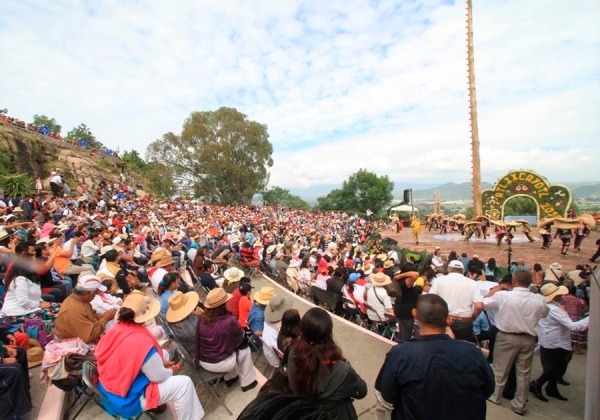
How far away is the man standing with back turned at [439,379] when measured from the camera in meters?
1.73

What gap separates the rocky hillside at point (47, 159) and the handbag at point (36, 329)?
16953 mm

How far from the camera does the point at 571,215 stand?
14.9 m

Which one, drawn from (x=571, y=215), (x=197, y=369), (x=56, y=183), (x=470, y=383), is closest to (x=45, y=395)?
(x=197, y=369)

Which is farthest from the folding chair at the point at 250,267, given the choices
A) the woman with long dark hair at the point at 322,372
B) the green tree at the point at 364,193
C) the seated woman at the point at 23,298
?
the green tree at the point at 364,193

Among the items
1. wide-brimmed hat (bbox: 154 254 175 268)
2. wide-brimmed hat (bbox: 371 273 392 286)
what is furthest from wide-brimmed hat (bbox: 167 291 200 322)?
wide-brimmed hat (bbox: 371 273 392 286)

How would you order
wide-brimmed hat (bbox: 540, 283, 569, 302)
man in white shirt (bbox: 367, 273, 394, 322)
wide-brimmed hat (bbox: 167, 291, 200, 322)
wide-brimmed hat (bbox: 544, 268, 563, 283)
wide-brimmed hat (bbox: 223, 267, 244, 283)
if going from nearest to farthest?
1. wide-brimmed hat (bbox: 167, 291, 200, 322)
2. wide-brimmed hat (bbox: 540, 283, 569, 302)
3. man in white shirt (bbox: 367, 273, 394, 322)
4. wide-brimmed hat (bbox: 223, 267, 244, 283)
5. wide-brimmed hat (bbox: 544, 268, 563, 283)

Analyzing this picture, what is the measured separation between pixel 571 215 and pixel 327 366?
60.7 ft

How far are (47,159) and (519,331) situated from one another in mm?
25872

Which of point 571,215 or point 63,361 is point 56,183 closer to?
point 63,361

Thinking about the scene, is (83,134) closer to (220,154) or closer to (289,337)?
(220,154)

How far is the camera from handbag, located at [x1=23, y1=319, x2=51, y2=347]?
3.70m

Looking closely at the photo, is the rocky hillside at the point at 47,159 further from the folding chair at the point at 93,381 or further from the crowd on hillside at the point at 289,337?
the folding chair at the point at 93,381

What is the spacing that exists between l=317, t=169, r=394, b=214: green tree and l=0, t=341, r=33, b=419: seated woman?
47440 millimetres

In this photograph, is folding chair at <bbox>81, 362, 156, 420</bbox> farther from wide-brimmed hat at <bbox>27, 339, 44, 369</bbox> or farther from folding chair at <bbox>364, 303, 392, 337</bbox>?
folding chair at <bbox>364, 303, 392, 337</bbox>
